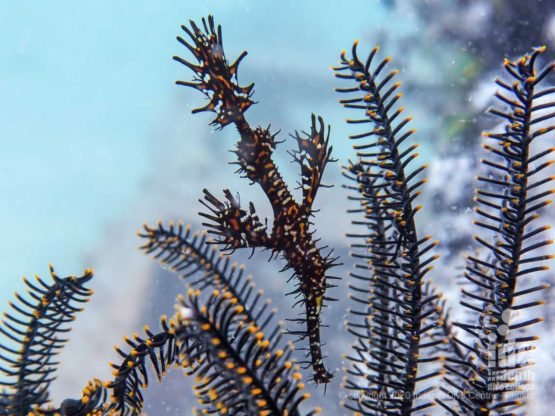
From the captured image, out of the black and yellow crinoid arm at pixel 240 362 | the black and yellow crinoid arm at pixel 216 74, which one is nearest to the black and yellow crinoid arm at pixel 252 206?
the black and yellow crinoid arm at pixel 216 74

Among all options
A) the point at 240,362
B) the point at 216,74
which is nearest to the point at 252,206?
the point at 216,74

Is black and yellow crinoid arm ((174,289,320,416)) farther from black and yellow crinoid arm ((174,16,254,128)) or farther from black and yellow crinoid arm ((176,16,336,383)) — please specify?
black and yellow crinoid arm ((174,16,254,128))

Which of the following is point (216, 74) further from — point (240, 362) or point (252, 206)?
point (240, 362)

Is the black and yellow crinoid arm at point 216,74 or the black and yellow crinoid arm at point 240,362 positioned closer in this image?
the black and yellow crinoid arm at point 240,362

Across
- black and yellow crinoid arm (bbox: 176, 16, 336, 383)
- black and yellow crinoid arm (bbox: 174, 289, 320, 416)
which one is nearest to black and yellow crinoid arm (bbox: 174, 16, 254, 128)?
black and yellow crinoid arm (bbox: 176, 16, 336, 383)

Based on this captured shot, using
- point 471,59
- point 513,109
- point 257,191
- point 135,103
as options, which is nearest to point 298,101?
point 257,191

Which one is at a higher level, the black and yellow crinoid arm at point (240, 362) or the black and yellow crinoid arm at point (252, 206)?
the black and yellow crinoid arm at point (252, 206)

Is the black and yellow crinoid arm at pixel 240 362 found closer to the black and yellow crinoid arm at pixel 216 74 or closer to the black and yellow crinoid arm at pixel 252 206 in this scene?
the black and yellow crinoid arm at pixel 252 206

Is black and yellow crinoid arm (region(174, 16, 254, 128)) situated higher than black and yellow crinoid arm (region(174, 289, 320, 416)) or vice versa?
black and yellow crinoid arm (region(174, 16, 254, 128))

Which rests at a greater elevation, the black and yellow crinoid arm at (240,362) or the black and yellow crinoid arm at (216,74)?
the black and yellow crinoid arm at (216,74)
